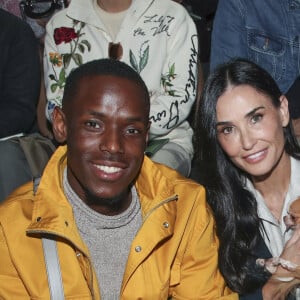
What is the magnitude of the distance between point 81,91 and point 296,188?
3.03ft

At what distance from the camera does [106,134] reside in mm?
2016

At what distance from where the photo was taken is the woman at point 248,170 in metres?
2.30

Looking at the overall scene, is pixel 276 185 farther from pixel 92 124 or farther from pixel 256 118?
pixel 92 124

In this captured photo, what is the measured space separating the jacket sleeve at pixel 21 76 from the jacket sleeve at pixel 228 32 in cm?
88

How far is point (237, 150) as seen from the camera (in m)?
2.33

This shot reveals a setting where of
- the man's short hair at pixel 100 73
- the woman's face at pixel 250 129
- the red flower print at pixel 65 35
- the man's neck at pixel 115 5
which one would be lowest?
the woman's face at pixel 250 129

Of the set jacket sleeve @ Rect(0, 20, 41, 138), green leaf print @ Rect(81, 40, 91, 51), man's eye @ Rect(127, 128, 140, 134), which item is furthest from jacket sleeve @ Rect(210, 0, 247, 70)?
man's eye @ Rect(127, 128, 140, 134)

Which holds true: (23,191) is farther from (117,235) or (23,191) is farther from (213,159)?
(213,159)

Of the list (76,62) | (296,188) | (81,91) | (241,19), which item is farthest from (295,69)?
(81,91)

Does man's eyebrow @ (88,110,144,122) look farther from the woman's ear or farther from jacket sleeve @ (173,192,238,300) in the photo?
the woman's ear

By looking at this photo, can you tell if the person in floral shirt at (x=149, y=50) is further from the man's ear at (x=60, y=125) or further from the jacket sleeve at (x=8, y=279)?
the jacket sleeve at (x=8, y=279)

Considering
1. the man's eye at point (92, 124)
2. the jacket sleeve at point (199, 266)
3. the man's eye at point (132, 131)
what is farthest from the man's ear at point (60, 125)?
the jacket sleeve at point (199, 266)

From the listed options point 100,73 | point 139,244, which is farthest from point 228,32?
point 139,244

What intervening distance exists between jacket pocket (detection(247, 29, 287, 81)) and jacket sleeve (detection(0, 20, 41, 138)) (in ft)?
3.51
